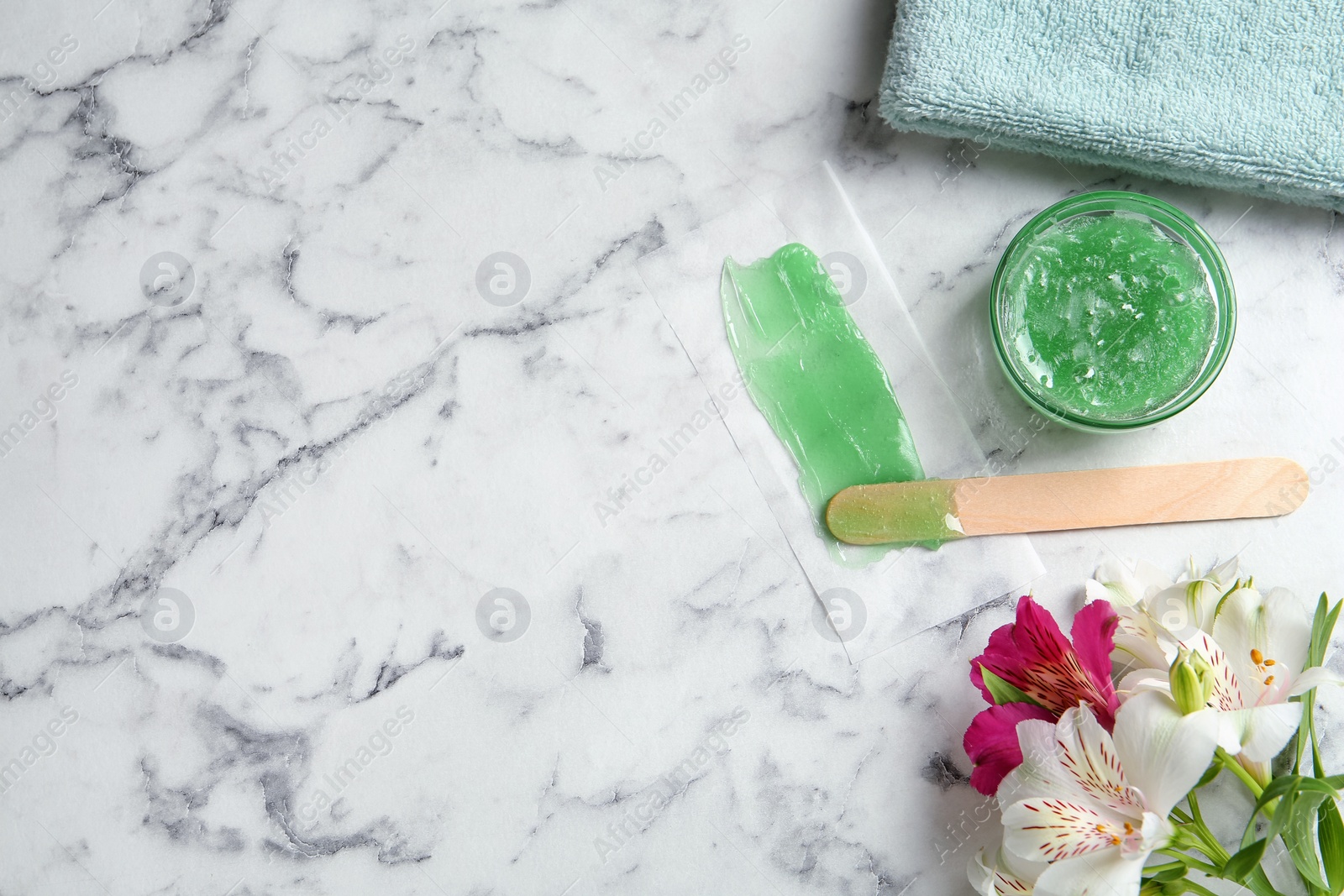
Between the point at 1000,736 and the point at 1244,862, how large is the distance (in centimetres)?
17

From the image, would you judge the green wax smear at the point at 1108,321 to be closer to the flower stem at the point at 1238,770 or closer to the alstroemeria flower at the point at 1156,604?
the alstroemeria flower at the point at 1156,604

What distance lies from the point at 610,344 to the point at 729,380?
11 cm

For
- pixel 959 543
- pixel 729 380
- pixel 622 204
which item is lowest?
pixel 959 543

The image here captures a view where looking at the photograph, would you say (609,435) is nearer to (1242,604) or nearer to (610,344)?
(610,344)

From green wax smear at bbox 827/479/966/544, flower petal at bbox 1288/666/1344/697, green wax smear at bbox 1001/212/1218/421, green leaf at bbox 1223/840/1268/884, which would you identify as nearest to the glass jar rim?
green wax smear at bbox 1001/212/1218/421

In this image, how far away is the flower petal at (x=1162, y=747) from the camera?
56cm

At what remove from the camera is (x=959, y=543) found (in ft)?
2.59

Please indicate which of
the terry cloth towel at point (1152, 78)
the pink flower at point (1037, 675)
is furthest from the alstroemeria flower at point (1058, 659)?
the terry cloth towel at point (1152, 78)

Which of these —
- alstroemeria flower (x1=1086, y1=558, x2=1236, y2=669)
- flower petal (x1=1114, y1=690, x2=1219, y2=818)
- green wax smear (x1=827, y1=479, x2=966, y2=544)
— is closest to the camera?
flower petal (x1=1114, y1=690, x2=1219, y2=818)

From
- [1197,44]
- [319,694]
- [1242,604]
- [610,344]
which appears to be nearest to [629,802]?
[319,694]

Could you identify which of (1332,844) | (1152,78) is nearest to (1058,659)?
(1332,844)

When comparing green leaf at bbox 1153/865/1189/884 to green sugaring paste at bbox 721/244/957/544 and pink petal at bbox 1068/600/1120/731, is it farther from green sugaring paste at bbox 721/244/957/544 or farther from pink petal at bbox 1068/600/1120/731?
green sugaring paste at bbox 721/244/957/544

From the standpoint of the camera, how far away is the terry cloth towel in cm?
75

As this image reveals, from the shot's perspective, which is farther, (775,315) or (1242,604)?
(775,315)
